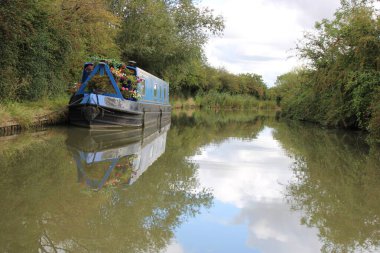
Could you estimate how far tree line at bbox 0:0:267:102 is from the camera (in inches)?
427

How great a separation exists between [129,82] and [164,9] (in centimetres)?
1031

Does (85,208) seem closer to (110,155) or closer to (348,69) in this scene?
(110,155)

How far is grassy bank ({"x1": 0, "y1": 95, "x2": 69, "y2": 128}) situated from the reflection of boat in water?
1.08m

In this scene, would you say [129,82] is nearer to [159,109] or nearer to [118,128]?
[118,128]

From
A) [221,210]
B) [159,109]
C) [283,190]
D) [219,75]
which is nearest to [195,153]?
[283,190]

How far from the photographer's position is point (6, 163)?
607 cm

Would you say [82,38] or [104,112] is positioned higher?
[82,38]

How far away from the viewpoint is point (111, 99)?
462 inches

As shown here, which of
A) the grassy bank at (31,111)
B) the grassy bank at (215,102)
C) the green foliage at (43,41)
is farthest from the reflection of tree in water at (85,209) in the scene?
the grassy bank at (215,102)

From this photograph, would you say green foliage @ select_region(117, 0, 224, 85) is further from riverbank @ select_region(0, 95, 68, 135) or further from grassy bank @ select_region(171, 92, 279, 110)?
grassy bank @ select_region(171, 92, 279, 110)

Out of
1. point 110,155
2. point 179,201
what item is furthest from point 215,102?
point 179,201

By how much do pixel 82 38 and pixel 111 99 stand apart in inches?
161

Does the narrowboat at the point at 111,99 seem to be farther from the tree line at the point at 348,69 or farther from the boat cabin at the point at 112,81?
the tree line at the point at 348,69

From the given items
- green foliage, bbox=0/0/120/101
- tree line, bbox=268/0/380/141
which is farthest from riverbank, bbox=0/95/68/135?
tree line, bbox=268/0/380/141
